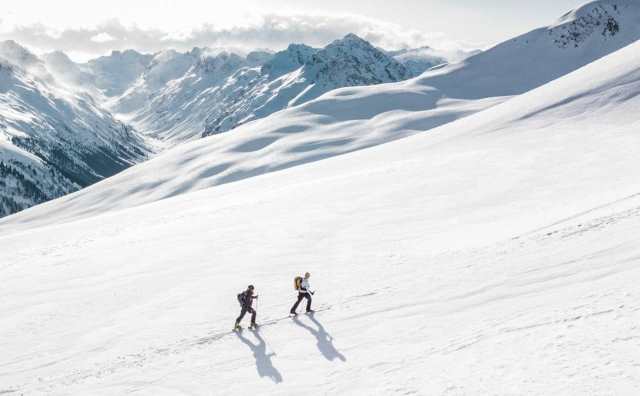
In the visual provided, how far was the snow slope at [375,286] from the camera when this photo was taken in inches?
528

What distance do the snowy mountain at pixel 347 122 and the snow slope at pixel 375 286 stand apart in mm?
65118

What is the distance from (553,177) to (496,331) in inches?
822

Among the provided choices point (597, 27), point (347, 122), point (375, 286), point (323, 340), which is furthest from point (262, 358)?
point (597, 27)

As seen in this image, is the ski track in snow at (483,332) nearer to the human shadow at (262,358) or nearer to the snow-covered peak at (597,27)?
the human shadow at (262,358)

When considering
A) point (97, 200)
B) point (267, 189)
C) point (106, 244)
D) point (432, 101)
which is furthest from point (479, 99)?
point (106, 244)

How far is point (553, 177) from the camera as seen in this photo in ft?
107

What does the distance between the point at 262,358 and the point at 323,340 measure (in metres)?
1.88

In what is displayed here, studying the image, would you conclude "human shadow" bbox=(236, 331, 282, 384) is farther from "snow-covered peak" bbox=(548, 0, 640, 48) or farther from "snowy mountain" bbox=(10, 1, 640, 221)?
"snow-covered peak" bbox=(548, 0, 640, 48)

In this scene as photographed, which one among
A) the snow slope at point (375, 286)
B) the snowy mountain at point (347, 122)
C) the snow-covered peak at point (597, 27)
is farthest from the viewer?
the snow-covered peak at point (597, 27)

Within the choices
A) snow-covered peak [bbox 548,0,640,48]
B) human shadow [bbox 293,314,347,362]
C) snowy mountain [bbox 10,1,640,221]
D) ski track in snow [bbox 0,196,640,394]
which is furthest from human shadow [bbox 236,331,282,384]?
snow-covered peak [bbox 548,0,640,48]

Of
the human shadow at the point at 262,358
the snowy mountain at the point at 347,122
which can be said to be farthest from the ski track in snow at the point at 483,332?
the snowy mountain at the point at 347,122

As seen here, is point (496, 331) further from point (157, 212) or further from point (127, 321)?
point (157, 212)

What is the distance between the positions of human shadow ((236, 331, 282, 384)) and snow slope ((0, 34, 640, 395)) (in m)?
0.06

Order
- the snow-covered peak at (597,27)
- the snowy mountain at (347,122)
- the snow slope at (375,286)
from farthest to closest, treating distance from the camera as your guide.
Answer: the snow-covered peak at (597,27), the snowy mountain at (347,122), the snow slope at (375,286)
